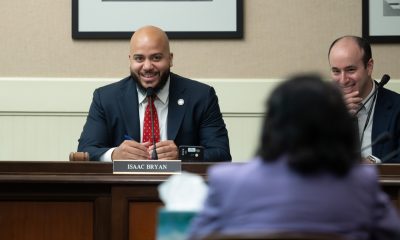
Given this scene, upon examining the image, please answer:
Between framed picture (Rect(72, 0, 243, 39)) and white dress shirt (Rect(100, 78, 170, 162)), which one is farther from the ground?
framed picture (Rect(72, 0, 243, 39))

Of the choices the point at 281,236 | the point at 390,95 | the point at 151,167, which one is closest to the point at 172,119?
the point at 151,167

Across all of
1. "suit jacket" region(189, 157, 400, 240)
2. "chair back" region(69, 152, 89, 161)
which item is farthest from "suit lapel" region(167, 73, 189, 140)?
"suit jacket" region(189, 157, 400, 240)

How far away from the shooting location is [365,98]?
4.73 m

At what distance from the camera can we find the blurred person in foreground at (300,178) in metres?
2.02

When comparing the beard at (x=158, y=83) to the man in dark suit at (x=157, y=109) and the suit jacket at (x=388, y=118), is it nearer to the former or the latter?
the man in dark suit at (x=157, y=109)

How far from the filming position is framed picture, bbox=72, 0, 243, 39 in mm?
5559

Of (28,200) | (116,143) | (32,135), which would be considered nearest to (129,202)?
(28,200)

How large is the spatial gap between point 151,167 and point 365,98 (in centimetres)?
159

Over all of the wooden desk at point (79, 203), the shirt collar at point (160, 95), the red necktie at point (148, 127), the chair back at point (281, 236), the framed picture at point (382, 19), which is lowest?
the wooden desk at point (79, 203)

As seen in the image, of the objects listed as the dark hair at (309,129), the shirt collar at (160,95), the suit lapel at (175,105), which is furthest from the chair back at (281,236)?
the shirt collar at (160,95)

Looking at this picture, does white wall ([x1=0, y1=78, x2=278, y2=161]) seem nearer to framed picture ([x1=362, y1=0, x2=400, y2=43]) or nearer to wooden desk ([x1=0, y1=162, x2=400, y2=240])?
framed picture ([x1=362, y1=0, x2=400, y2=43])

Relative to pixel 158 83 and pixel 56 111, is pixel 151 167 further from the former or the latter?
pixel 56 111

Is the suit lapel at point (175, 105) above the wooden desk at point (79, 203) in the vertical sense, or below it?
above

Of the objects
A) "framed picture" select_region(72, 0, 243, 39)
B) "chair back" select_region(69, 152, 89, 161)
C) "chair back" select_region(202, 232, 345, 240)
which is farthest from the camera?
"framed picture" select_region(72, 0, 243, 39)
